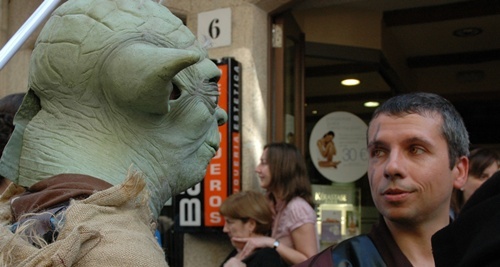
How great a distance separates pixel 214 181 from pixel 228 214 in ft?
3.25

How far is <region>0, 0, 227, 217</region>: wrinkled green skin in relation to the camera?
1.14 meters

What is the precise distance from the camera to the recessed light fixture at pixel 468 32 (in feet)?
Answer: 22.4

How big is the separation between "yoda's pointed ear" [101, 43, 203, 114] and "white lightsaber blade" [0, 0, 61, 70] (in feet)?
0.99

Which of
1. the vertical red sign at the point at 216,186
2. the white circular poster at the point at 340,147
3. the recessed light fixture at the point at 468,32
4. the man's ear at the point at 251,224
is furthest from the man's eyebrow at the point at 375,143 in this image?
the recessed light fixture at the point at 468,32

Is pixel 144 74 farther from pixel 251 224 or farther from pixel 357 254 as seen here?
pixel 251 224

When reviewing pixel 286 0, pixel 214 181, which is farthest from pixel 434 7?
pixel 214 181

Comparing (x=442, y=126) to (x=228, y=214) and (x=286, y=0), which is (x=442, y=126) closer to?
(x=228, y=214)

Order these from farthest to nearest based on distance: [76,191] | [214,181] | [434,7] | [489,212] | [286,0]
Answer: [434,7] → [286,0] → [214,181] → [76,191] → [489,212]

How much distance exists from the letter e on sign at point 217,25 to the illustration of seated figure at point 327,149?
140 centimetres

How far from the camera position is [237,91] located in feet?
15.8

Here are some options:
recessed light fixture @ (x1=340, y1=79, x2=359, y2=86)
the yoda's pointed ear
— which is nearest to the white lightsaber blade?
the yoda's pointed ear

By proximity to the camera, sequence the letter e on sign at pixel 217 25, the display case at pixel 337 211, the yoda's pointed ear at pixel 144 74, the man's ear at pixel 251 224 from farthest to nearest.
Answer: the display case at pixel 337 211, the letter e on sign at pixel 217 25, the man's ear at pixel 251 224, the yoda's pointed ear at pixel 144 74

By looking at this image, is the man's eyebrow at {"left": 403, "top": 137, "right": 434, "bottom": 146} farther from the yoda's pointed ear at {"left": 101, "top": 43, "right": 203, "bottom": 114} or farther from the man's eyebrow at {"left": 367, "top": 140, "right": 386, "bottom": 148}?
the yoda's pointed ear at {"left": 101, "top": 43, "right": 203, "bottom": 114}

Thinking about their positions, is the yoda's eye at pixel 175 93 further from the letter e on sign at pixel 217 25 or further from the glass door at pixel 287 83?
the glass door at pixel 287 83
